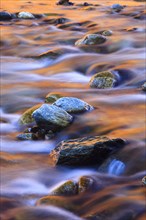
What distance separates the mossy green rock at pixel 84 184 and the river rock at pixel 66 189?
0.05 meters

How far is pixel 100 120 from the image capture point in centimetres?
635

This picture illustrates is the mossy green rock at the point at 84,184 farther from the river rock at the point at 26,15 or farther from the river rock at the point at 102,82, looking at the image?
the river rock at the point at 26,15

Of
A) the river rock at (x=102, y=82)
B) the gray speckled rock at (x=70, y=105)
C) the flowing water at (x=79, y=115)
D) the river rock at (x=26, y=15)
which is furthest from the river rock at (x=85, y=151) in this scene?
the river rock at (x=26, y=15)

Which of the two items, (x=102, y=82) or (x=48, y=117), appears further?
(x=102, y=82)

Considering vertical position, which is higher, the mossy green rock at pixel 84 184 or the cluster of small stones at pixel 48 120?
the cluster of small stones at pixel 48 120

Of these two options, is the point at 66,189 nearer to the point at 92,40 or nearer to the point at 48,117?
the point at 48,117

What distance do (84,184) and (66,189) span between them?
0.71ft

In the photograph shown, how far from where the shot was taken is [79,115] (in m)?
6.42

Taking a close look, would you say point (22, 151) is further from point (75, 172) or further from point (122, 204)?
point (122, 204)

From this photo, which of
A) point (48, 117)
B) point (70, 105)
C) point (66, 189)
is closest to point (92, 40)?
point (70, 105)

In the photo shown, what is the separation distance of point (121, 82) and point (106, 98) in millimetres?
1238

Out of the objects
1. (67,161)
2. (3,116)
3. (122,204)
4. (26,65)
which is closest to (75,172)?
(67,161)

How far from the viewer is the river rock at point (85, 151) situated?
16.3 ft

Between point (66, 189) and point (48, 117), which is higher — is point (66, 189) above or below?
below
